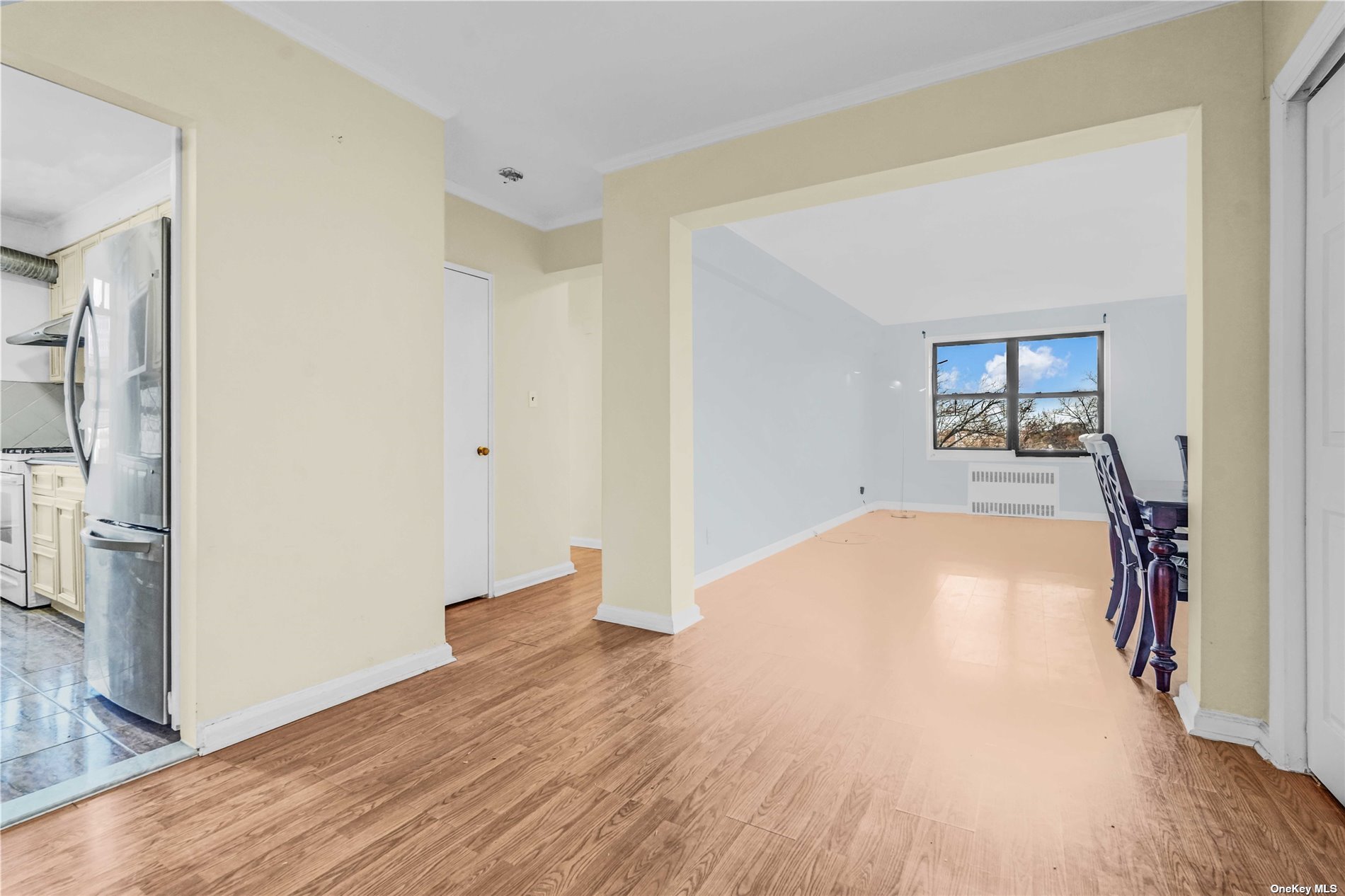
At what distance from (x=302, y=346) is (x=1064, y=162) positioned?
4.06 m

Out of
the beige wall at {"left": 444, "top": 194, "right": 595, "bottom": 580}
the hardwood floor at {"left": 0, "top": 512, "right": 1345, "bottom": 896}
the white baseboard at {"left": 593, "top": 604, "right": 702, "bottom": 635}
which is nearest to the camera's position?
the hardwood floor at {"left": 0, "top": 512, "right": 1345, "bottom": 896}

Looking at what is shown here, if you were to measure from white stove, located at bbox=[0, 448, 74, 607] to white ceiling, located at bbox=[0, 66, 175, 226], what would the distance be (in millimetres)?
1399

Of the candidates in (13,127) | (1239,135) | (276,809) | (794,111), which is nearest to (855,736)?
(276,809)

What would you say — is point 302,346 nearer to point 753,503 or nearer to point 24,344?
point 24,344

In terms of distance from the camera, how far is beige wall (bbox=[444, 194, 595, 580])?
408 cm

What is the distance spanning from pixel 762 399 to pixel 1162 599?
3203mm

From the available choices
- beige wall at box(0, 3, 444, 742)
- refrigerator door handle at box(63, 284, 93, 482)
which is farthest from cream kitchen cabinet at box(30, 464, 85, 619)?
beige wall at box(0, 3, 444, 742)

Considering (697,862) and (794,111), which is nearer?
(697,862)

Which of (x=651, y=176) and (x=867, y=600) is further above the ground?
(x=651, y=176)

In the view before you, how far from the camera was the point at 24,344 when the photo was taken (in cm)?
370

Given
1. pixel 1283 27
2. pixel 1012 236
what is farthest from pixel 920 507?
→ pixel 1283 27

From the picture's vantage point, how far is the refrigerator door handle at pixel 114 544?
2.19 metres

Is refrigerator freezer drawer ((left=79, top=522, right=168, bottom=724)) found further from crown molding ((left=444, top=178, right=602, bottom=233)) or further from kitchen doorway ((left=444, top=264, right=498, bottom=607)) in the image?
crown molding ((left=444, top=178, right=602, bottom=233))

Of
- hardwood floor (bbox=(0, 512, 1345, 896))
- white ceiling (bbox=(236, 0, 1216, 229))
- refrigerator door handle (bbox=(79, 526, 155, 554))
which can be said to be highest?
white ceiling (bbox=(236, 0, 1216, 229))
